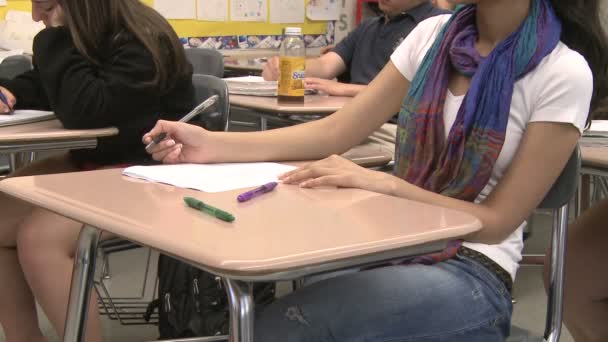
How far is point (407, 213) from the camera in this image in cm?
95

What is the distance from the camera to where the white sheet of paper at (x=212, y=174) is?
1098 mm

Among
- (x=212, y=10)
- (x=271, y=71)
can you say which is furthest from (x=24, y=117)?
(x=212, y=10)

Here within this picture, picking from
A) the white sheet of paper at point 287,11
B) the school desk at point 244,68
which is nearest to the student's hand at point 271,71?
the school desk at point 244,68

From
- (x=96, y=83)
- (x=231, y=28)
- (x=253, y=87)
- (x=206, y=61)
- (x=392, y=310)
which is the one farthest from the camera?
(x=231, y=28)

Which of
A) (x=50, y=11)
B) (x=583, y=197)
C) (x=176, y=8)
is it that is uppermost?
(x=50, y=11)

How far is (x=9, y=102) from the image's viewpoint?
1.88m

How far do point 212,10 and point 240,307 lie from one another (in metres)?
3.44

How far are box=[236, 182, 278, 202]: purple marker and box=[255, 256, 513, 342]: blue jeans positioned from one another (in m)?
0.16

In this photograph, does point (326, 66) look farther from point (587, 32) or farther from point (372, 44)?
point (587, 32)

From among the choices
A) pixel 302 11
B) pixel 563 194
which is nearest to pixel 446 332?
pixel 563 194

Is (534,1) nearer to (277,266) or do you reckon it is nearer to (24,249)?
(277,266)

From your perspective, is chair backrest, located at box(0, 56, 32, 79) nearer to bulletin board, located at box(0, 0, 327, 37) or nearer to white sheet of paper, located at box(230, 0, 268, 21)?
bulletin board, located at box(0, 0, 327, 37)

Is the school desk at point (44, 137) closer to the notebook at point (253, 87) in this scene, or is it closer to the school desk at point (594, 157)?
the notebook at point (253, 87)

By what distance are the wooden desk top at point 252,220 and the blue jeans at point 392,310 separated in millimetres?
128
